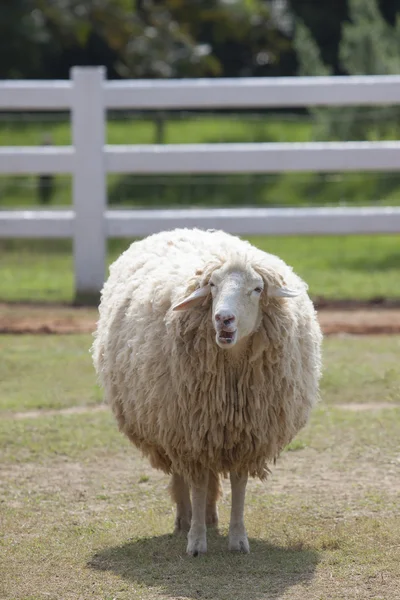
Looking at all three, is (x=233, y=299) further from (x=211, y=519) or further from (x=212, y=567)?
(x=211, y=519)

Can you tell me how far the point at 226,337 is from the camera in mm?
4656

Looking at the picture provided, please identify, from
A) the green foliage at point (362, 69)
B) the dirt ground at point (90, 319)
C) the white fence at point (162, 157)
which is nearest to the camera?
the dirt ground at point (90, 319)

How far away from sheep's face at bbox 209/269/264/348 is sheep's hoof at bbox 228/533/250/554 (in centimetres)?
87

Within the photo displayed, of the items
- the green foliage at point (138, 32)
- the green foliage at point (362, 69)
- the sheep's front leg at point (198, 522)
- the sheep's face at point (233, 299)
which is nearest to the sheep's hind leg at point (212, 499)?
the sheep's front leg at point (198, 522)

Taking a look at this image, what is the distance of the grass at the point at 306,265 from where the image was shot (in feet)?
36.8

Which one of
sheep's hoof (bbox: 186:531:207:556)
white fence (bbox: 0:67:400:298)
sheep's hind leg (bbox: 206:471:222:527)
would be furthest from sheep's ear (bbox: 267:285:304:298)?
white fence (bbox: 0:67:400:298)

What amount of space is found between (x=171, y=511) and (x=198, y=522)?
67 centimetres

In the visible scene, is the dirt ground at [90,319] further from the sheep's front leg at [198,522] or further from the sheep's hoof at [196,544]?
the sheep's hoof at [196,544]

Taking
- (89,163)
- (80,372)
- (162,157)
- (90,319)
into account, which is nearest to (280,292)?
(80,372)

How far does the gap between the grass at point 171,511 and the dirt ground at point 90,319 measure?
1.38 metres

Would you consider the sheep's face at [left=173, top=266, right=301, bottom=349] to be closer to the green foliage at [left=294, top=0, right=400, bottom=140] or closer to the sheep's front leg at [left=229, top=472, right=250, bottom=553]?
the sheep's front leg at [left=229, top=472, right=250, bottom=553]

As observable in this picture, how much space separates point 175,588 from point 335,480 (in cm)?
173

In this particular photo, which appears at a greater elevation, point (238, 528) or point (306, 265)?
point (306, 265)

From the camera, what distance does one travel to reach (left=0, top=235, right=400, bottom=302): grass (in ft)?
36.8
